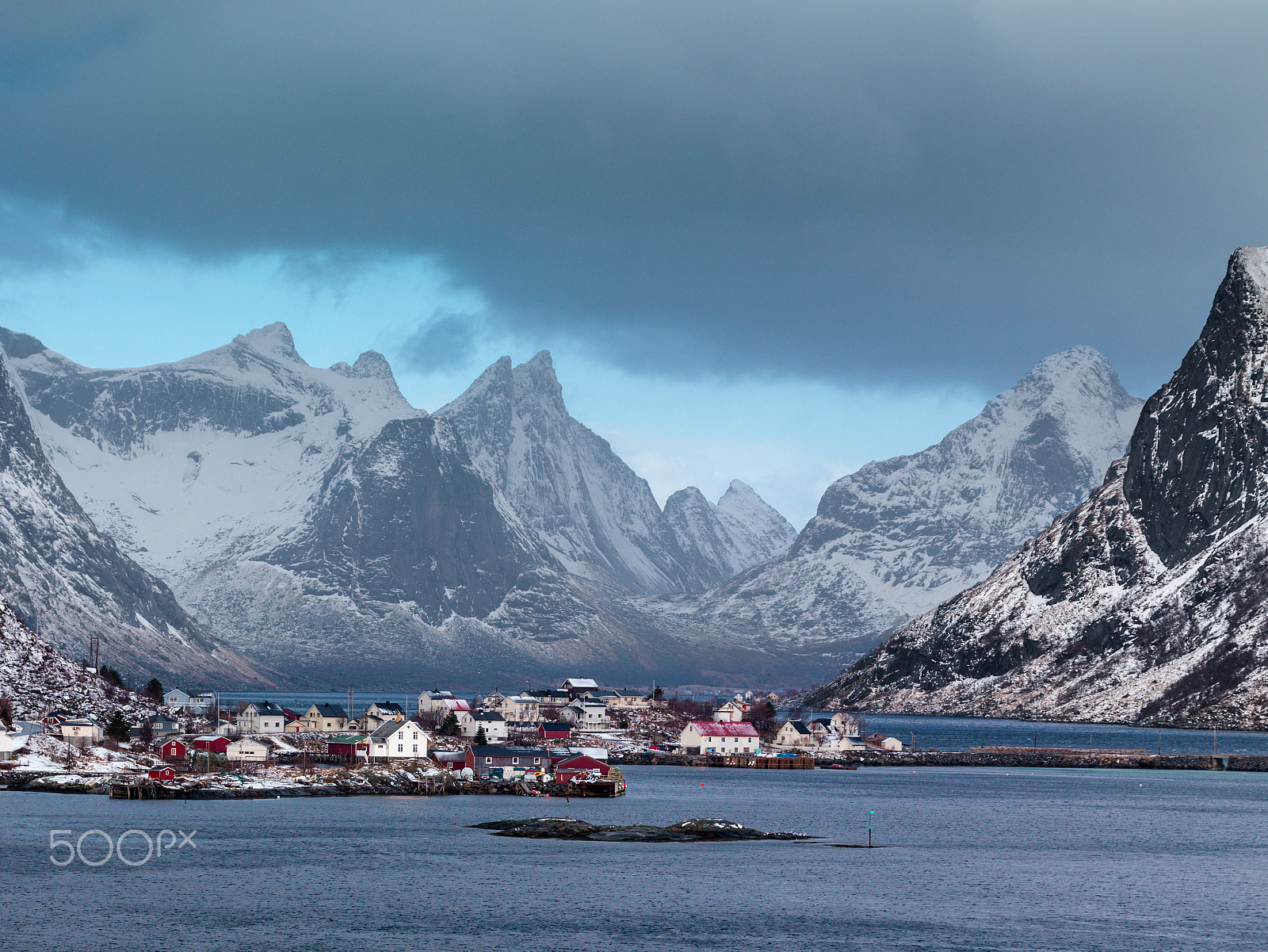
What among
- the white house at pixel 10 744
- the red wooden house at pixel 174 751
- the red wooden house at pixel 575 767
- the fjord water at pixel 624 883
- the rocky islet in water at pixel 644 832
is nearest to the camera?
the fjord water at pixel 624 883

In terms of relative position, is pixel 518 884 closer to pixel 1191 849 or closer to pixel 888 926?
pixel 888 926

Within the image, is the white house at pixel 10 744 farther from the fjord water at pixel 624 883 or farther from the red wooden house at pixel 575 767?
the red wooden house at pixel 575 767

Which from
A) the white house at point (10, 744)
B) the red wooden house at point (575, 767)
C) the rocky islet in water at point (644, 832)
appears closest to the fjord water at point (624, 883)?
the rocky islet in water at point (644, 832)

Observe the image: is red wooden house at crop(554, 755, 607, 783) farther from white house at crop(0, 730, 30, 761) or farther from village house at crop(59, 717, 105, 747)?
white house at crop(0, 730, 30, 761)

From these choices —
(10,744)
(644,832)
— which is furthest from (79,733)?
(644,832)

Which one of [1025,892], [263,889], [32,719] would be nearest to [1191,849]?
[1025,892]

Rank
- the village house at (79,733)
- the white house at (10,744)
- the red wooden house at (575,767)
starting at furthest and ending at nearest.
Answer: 1. the village house at (79,733)
2. the red wooden house at (575,767)
3. the white house at (10,744)

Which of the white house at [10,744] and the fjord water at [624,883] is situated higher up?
the white house at [10,744]

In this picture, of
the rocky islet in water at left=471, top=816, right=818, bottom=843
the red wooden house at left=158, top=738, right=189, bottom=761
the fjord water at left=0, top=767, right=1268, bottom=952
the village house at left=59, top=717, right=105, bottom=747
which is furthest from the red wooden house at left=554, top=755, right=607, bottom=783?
the village house at left=59, top=717, right=105, bottom=747
